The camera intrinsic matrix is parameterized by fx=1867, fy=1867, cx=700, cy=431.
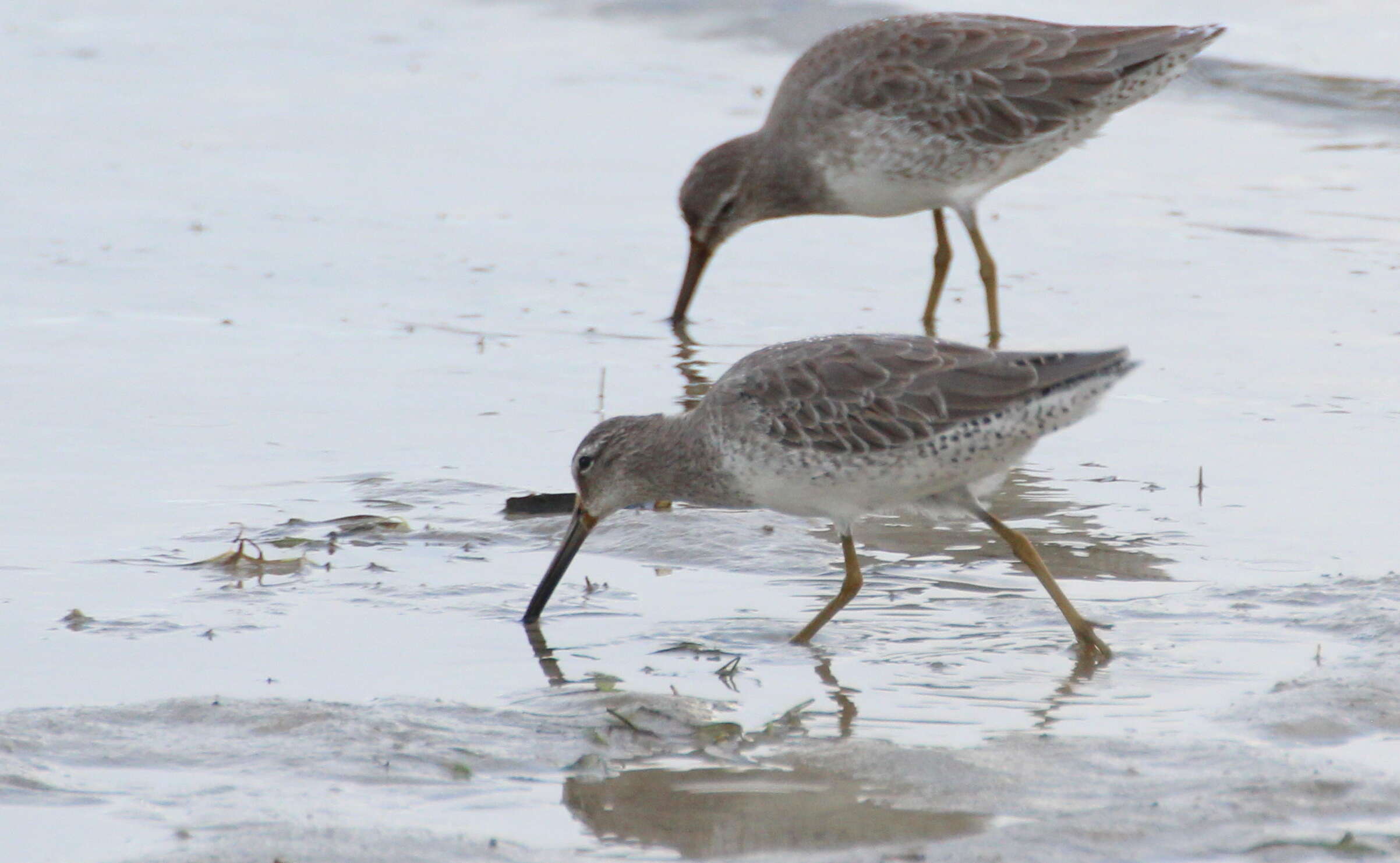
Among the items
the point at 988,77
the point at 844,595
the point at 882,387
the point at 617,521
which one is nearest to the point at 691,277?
the point at 988,77

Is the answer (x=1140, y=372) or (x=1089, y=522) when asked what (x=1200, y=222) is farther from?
(x=1089, y=522)

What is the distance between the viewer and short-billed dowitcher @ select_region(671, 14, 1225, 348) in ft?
30.5

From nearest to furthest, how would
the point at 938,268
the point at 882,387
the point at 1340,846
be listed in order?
the point at 1340,846 → the point at 882,387 → the point at 938,268

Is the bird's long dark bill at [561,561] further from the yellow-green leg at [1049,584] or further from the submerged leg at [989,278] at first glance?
the submerged leg at [989,278]

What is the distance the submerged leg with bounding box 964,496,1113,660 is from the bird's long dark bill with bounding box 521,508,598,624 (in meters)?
1.26

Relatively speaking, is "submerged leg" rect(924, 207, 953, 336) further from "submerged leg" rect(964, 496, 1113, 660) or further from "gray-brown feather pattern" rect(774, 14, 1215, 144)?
"submerged leg" rect(964, 496, 1113, 660)

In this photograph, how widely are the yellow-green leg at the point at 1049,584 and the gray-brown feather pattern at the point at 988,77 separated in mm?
3758

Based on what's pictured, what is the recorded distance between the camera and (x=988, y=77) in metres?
9.34

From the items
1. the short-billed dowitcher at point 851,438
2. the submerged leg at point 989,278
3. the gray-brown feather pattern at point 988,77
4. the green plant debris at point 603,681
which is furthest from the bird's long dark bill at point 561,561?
the gray-brown feather pattern at point 988,77

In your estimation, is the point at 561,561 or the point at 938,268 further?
the point at 938,268

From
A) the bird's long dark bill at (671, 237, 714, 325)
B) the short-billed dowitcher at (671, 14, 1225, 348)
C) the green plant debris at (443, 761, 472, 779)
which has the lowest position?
the green plant debris at (443, 761, 472, 779)

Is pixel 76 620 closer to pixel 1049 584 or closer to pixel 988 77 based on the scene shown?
pixel 1049 584

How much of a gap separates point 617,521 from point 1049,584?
183cm

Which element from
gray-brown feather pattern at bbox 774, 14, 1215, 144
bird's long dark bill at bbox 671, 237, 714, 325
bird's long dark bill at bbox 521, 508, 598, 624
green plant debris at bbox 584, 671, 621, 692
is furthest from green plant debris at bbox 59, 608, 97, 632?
gray-brown feather pattern at bbox 774, 14, 1215, 144
